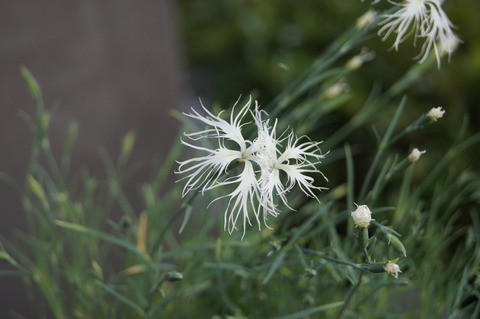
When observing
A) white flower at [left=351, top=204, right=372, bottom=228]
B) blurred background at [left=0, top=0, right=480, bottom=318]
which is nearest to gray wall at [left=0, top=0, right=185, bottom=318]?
blurred background at [left=0, top=0, right=480, bottom=318]

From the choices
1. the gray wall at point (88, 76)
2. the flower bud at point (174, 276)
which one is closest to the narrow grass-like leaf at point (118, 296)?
the flower bud at point (174, 276)

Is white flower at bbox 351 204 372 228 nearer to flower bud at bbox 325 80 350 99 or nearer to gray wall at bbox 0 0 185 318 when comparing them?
flower bud at bbox 325 80 350 99

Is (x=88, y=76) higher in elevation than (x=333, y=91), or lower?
lower

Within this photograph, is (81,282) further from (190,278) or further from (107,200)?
(107,200)

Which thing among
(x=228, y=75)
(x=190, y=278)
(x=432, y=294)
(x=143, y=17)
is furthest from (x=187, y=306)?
(x=228, y=75)

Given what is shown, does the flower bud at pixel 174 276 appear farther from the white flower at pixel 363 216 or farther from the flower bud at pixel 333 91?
the flower bud at pixel 333 91

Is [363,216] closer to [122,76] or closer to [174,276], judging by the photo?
[174,276]

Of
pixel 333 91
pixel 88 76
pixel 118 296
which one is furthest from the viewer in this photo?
pixel 88 76

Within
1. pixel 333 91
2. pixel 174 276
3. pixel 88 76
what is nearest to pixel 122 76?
pixel 88 76
